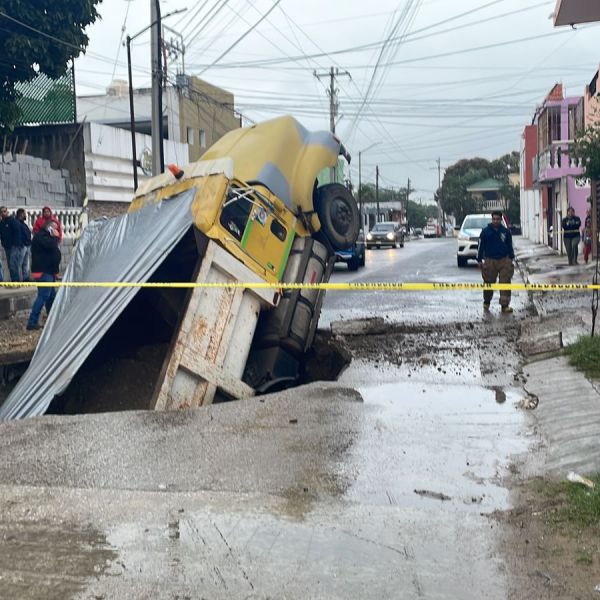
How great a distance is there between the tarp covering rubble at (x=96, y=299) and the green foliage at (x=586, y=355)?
13.2 feet

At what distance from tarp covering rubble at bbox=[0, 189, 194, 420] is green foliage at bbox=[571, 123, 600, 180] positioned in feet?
38.5

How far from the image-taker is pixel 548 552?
363 cm

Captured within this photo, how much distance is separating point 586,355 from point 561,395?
1133 mm

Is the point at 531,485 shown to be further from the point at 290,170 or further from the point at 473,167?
the point at 473,167

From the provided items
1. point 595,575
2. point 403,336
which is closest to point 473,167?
point 403,336

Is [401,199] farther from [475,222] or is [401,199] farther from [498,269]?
[498,269]

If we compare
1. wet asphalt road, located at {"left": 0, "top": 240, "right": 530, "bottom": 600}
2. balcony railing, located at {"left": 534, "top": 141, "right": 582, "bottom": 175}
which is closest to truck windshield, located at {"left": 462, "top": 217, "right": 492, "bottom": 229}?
balcony railing, located at {"left": 534, "top": 141, "right": 582, "bottom": 175}

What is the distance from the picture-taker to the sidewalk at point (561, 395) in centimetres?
493

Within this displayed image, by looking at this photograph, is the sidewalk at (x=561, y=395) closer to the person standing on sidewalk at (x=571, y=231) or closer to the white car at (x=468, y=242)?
the person standing on sidewalk at (x=571, y=231)

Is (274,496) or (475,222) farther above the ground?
(475,222)

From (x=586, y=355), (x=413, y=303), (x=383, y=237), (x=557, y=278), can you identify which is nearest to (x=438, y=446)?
(x=586, y=355)

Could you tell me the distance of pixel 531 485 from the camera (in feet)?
14.9

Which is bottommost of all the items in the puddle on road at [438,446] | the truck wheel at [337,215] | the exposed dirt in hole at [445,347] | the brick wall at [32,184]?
the exposed dirt in hole at [445,347]

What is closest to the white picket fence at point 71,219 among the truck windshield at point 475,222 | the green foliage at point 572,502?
the truck windshield at point 475,222
